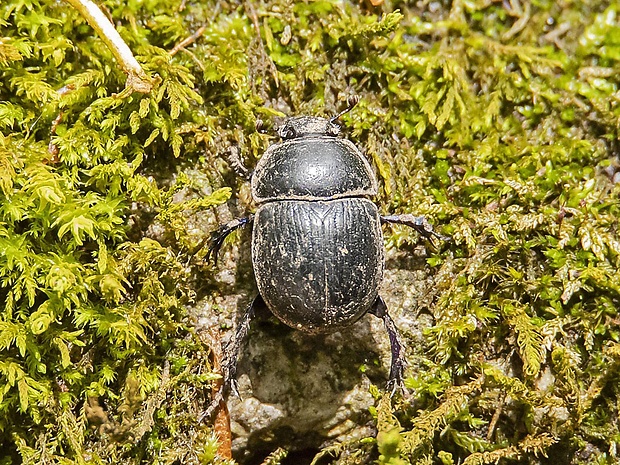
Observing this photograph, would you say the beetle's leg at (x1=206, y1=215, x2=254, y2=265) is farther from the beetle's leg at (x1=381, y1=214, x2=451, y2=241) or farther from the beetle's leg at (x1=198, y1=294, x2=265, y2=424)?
the beetle's leg at (x1=381, y1=214, x2=451, y2=241)

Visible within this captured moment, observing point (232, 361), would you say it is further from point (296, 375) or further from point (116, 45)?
point (116, 45)

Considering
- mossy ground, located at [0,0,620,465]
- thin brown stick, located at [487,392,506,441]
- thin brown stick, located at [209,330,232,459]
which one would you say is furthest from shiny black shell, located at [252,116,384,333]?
thin brown stick, located at [487,392,506,441]

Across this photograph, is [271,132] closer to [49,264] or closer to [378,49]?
[378,49]

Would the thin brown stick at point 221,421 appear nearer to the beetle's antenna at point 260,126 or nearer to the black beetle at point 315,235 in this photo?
the black beetle at point 315,235

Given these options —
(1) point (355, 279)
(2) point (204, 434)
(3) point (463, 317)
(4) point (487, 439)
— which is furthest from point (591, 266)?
(2) point (204, 434)

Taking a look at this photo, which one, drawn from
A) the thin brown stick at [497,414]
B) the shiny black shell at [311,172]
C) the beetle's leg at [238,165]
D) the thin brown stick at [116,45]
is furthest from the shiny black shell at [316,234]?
the thin brown stick at [497,414]

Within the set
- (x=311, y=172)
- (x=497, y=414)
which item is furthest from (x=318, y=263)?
(x=497, y=414)
